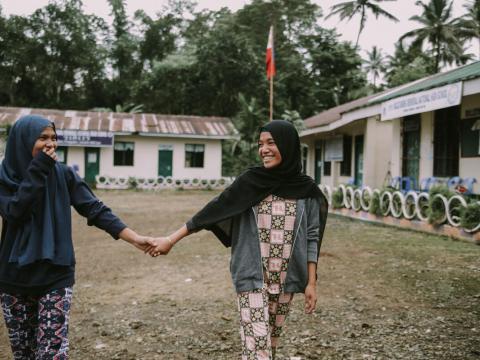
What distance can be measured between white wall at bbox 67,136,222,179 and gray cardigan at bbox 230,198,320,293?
73.8 ft

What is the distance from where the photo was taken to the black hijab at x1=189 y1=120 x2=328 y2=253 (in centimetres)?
254

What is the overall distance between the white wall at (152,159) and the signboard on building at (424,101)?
49.5 ft

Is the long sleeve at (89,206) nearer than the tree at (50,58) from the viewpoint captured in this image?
Yes

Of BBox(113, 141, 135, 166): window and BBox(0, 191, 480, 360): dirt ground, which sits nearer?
BBox(0, 191, 480, 360): dirt ground

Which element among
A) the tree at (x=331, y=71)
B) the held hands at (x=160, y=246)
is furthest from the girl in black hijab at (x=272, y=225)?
the tree at (x=331, y=71)

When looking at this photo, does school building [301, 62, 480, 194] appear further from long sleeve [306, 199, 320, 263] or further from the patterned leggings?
the patterned leggings

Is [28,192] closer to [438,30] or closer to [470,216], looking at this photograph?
[470,216]

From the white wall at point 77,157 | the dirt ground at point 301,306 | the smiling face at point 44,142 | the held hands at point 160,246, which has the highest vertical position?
the white wall at point 77,157

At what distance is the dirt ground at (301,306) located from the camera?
3.77m

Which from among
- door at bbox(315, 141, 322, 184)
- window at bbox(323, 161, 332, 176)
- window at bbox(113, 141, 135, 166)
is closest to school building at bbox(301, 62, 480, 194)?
window at bbox(323, 161, 332, 176)

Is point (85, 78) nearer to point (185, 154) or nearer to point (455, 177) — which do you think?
point (185, 154)

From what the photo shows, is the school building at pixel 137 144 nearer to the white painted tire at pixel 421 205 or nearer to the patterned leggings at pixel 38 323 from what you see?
the white painted tire at pixel 421 205

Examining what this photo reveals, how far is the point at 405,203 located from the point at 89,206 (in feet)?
28.9

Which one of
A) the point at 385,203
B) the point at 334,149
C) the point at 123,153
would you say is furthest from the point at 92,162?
the point at 385,203
